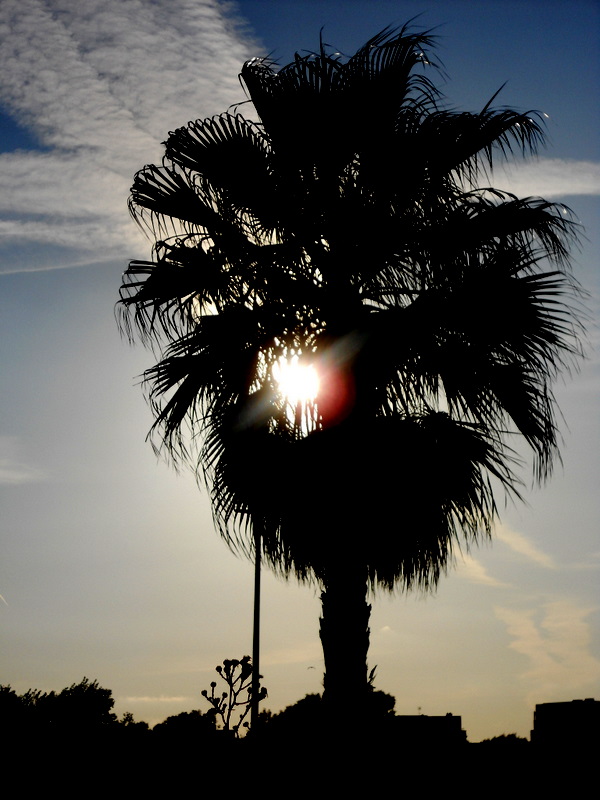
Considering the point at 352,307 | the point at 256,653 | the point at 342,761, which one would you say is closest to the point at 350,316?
the point at 352,307

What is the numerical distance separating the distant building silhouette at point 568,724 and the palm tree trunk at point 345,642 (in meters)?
1.82

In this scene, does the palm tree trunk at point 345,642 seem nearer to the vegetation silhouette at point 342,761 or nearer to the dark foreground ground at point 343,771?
the vegetation silhouette at point 342,761

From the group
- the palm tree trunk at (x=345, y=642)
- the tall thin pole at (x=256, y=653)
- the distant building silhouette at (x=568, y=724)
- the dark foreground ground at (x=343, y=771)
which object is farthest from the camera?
the tall thin pole at (x=256, y=653)

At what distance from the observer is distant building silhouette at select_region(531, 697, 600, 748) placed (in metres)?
7.11

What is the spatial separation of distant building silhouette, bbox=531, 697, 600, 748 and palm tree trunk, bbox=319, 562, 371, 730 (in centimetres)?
182

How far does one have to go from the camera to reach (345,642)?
672cm

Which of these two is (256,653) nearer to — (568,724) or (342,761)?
(568,724)

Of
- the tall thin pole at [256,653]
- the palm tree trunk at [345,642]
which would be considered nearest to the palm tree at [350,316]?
the palm tree trunk at [345,642]

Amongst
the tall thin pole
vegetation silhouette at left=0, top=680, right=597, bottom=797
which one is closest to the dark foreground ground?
vegetation silhouette at left=0, top=680, right=597, bottom=797

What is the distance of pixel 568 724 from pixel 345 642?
2.14m

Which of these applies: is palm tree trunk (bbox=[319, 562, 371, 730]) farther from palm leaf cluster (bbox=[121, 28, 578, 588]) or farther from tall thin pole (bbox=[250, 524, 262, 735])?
tall thin pole (bbox=[250, 524, 262, 735])

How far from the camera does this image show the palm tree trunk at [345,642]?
259 inches

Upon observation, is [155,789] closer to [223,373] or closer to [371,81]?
[223,373]

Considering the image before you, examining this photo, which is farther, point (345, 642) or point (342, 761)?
point (345, 642)
